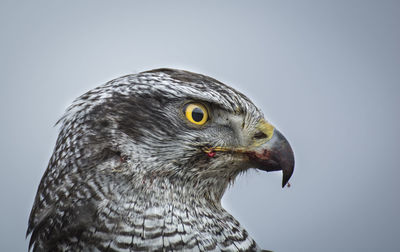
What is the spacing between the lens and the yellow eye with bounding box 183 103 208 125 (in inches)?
76.5

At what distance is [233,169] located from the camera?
208 centimetres

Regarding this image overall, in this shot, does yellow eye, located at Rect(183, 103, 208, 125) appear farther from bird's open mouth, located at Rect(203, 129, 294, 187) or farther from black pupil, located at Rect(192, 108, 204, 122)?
bird's open mouth, located at Rect(203, 129, 294, 187)

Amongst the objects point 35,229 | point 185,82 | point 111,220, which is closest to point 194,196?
point 111,220

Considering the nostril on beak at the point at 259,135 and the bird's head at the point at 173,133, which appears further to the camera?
the nostril on beak at the point at 259,135

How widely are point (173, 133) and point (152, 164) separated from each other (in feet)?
0.58

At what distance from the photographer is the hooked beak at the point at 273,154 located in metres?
1.98

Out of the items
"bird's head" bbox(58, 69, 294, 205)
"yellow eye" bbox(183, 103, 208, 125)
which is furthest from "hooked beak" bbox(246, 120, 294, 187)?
"yellow eye" bbox(183, 103, 208, 125)

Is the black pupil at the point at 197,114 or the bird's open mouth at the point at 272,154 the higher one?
the black pupil at the point at 197,114

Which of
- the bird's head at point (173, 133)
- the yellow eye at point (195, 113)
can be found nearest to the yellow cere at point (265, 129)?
the bird's head at point (173, 133)

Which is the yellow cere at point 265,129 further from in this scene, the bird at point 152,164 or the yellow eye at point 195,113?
the yellow eye at point 195,113

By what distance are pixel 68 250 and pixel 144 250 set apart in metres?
0.34

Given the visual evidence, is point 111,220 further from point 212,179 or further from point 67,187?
point 212,179

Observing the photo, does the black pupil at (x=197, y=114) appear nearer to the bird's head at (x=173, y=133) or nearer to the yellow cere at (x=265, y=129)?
the bird's head at (x=173, y=133)

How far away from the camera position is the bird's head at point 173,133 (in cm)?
188
